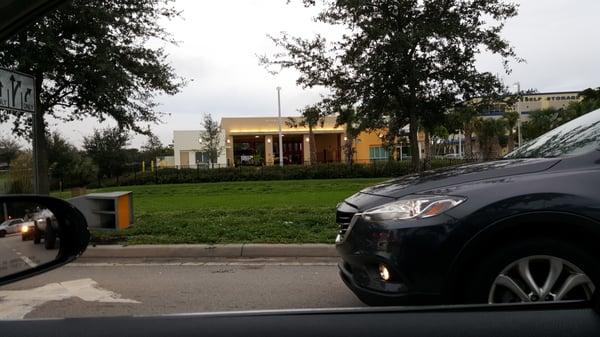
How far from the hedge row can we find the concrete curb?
21.7 meters

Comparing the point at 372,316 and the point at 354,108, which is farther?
the point at 354,108

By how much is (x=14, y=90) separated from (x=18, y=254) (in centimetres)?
229

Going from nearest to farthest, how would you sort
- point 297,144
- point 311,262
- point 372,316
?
point 372,316 < point 311,262 < point 297,144

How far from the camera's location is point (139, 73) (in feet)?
35.3

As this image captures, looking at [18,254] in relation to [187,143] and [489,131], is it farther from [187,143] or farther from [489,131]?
[489,131]

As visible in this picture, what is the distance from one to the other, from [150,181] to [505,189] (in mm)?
27549

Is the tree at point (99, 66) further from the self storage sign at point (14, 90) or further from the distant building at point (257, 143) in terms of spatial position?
the distant building at point (257, 143)

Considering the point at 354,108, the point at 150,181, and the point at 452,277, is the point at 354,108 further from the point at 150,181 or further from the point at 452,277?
the point at 150,181

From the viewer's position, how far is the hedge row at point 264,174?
29.2m

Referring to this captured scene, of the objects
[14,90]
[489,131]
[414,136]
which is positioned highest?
[489,131]

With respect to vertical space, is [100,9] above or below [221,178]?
above

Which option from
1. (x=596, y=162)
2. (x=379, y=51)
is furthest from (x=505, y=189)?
(x=379, y=51)

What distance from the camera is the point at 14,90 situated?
138 inches

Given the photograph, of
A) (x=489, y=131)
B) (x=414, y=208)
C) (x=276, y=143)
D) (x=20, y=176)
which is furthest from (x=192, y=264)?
(x=489, y=131)
